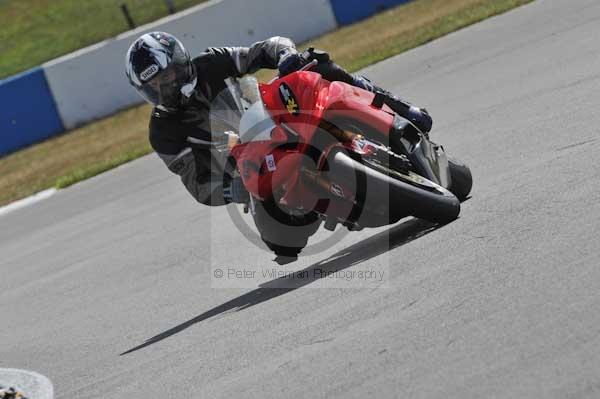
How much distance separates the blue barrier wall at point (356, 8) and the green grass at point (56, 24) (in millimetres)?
3019

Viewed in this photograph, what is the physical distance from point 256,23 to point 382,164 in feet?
50.6

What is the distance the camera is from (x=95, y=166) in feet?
52.5

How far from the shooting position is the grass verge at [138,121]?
16.2 meters

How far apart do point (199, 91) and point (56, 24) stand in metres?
20.8

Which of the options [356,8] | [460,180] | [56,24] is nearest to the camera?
[460,180]

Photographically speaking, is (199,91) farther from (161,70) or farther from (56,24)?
(56,24)

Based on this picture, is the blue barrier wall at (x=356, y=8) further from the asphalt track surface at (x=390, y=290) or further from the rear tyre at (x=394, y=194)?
the rear tyre at (x=394, y=194)

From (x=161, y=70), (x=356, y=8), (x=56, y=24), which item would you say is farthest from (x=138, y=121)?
(x=161, y=70)

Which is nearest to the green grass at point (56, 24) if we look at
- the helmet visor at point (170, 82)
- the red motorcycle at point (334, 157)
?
the helmet visor at point (170, 82)

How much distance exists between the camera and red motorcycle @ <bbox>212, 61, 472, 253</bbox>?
5.89m

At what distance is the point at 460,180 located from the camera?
690 cm

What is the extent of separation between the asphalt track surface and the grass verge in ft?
13.2

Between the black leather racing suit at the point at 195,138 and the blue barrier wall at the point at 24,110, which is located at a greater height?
the black leather racing suit at the point at 195,138

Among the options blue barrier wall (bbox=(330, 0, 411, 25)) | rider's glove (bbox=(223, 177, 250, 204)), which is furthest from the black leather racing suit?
blue barrier wall (bbox=(330, 0, 411, 25))
